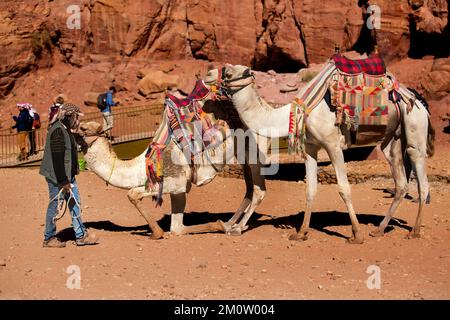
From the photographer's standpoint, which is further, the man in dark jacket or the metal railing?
the metal railing

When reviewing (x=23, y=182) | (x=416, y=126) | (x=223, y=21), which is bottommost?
(x=23, y=182)

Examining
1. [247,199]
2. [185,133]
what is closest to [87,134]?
[185,133]

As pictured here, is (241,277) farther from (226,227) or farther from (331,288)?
(226,227)

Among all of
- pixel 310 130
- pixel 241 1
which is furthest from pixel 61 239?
pixel 241 1

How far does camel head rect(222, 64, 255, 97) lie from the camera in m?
9.18

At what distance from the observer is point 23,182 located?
14.6 meters

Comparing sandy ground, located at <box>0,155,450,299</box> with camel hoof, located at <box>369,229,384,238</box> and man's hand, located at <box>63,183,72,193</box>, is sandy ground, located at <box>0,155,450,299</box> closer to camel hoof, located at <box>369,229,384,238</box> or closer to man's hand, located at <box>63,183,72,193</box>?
camel hoof, located at <box>369,229,384,238</box>

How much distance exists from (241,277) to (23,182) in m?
7.93

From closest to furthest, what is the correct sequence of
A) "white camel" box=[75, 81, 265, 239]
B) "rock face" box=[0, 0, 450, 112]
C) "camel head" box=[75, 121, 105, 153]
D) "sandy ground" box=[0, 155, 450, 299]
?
"sandy ground" box=[0, 155, 450, 299] < "camel head" box=[75, 121, 105, 153] < "white camel" box=[75, 81, 265, 239] < "rock face" box=[0, 0, 450, 112]

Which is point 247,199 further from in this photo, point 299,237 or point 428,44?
point 428,44

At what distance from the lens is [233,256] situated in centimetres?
892

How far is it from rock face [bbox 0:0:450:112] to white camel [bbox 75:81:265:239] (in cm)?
1354

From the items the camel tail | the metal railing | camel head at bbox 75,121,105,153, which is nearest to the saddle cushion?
camel head at bbox 75,121,105,153

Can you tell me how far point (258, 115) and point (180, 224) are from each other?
6.26ft
